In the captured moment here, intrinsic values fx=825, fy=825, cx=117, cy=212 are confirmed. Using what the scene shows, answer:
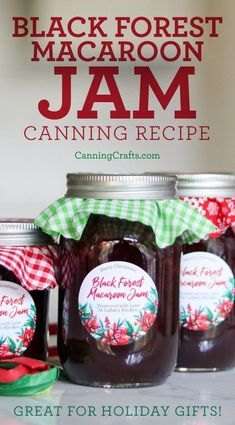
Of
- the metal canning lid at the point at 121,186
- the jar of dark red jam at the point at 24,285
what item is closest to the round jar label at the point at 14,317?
the jar of dark red jam at the point at 24,285

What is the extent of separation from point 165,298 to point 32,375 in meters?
0.15

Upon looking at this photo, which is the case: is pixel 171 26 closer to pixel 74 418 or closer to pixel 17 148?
pixel 17 148

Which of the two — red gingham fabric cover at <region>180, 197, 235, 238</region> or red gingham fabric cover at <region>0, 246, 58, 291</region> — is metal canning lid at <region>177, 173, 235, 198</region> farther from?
red gingham fabric cover at <region>0, 246, 58, 291</region>

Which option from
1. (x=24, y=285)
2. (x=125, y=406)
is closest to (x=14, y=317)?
(x=24, y=285)

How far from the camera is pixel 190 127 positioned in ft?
3.75

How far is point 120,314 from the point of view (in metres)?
0.78

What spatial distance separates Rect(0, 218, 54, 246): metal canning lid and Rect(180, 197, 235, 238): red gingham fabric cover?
0.52 ft

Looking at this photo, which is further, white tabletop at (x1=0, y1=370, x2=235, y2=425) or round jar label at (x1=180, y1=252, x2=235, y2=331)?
round jar label at (x1=180, y1=252, x2=235, y2=331)

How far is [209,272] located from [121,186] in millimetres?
147

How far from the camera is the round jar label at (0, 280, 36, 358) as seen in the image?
80 centimetres

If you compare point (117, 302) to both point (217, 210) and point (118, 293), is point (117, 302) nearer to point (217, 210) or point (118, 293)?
point (118, 293)

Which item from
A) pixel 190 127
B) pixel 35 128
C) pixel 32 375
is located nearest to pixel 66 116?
pixel 35 128

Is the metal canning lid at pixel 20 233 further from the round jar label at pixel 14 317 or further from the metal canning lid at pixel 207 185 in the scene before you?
the metal canning lid at pixel 207 185

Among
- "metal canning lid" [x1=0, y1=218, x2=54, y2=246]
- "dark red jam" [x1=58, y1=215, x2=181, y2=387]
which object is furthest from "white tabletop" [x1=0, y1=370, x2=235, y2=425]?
"metal canning lid" [x1=0, y1=218, x2=54, y2=246]
